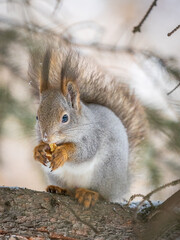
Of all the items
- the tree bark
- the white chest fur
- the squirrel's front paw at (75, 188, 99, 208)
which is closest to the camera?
the tree bark

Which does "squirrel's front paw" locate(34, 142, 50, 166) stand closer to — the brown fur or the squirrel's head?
the squirrel's head

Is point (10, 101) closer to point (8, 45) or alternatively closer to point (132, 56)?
point (8, 45)

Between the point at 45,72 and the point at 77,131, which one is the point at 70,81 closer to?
the point at 45,72

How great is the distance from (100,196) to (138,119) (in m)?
0.52

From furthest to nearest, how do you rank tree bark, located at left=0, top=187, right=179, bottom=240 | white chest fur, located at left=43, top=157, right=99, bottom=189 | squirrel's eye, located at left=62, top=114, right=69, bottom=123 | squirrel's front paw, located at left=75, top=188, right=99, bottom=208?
white chest fur, located at left=43, top=157, right=99, bottom=189 < squirrel's eye, located at left=62, top=114, right=69, bottom=123 < squirrel's front paw, located at left=75, top=188, right=99, bottom=208 < tree bark, located at left=0, top=187, right=179, bottom=240

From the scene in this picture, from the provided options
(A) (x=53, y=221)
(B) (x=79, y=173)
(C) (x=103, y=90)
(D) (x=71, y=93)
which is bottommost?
(A) (x=53, y=221)

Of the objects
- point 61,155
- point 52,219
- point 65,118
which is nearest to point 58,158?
point 61,155

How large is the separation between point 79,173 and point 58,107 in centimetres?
32

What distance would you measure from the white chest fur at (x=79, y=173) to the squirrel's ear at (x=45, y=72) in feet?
1.16

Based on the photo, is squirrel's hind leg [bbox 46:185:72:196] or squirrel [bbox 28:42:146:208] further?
squirrel's hind leg [bbox 46:185:72:196]

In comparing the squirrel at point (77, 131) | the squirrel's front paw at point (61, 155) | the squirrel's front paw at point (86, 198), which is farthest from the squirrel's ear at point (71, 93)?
the squirrel's front paw at point (86, 198)

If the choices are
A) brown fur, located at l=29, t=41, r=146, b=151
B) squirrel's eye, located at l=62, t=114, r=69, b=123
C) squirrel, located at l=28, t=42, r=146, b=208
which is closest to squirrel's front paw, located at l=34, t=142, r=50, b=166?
squirrel, located at l=28, t=42, r=146, b=208

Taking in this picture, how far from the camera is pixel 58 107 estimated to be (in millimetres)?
1564

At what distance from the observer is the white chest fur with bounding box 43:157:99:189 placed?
1687 millimetres
